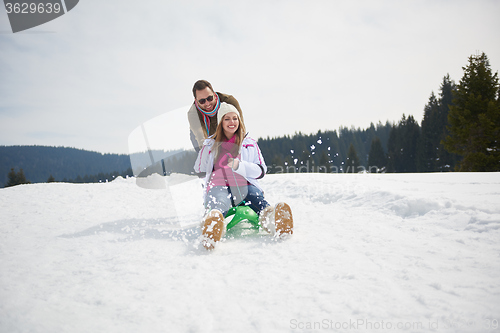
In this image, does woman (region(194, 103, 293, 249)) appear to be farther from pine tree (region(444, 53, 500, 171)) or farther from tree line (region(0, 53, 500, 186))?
pine tree (region(444, 53, 500, 171))

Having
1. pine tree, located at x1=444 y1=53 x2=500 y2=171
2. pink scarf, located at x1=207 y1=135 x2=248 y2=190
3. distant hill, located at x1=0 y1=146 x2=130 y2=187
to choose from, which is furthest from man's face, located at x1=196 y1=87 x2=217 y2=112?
distant hill, located at x1=0 y1=146 x2=130 y2=187

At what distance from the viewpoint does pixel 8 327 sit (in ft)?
3.91

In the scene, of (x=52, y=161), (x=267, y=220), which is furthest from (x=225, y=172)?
(x=52, y=161)

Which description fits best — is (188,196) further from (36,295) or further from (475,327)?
(475,327)

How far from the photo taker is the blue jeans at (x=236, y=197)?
2.82 meters

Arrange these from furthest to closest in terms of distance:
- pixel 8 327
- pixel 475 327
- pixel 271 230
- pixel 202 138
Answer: pixel 202 138 → pixel 271 230 → pixel 8 327 → pixel 475 327

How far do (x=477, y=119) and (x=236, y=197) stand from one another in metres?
19.8

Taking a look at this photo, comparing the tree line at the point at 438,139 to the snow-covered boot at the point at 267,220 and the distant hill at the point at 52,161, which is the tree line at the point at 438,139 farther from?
the distant hill at the point at 52,161

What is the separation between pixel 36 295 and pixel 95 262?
49cm

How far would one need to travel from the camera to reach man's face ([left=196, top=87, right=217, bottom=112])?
3377mm

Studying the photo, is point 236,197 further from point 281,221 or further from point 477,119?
point 477,119

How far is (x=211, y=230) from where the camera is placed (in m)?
2.20

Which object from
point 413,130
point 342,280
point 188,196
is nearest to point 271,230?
point 342,280

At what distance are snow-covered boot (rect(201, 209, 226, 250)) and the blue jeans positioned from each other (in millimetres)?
496
